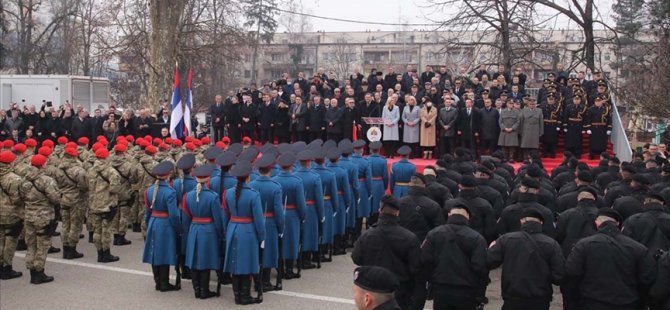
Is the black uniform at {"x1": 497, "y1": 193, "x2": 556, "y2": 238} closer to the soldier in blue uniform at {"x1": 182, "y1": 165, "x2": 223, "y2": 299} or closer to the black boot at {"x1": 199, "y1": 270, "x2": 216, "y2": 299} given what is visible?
the soldier in blue uniform at {"x1": 182, "y1": 165, "x2": 223, "y2": 299}

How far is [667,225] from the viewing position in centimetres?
744

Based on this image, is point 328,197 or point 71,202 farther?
point 71,202

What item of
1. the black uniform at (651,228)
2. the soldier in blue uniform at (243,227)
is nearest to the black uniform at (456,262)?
the black uniform at (651,228)

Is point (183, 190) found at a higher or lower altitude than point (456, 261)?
higher

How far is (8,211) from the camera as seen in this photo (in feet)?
33.3

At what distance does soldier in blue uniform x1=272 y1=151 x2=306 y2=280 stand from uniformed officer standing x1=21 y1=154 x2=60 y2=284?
3.42m

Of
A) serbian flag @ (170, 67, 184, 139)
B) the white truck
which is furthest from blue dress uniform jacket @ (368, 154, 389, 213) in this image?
the white truck

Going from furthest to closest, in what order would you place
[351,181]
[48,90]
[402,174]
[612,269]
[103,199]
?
[48,90], [402,174], [351,181], [103,199], [612,269]

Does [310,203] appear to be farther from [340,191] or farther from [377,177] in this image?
[377,177]

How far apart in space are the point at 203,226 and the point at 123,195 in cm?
437

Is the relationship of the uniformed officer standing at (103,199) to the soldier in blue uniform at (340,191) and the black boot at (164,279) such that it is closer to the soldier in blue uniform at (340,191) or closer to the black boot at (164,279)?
the black boot at (164,279)

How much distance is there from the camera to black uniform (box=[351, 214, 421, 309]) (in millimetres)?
6711

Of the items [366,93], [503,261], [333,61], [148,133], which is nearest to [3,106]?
[148,133]

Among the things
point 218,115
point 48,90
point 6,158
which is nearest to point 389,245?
point 6,158
